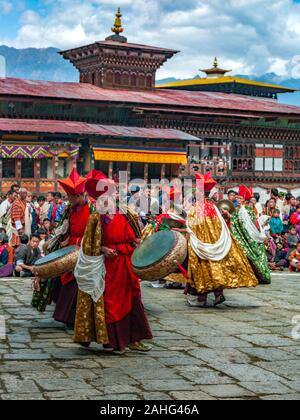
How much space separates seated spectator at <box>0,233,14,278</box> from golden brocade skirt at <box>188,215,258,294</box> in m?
3.86

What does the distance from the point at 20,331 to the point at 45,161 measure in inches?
702

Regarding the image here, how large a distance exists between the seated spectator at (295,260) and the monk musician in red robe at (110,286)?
8.30 meters

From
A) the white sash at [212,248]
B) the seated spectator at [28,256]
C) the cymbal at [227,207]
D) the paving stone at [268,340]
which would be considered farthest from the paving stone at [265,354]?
the seated spectator at [28,256]

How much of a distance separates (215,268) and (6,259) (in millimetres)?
4275

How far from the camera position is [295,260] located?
50.1ft

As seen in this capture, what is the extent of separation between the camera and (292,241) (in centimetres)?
1580

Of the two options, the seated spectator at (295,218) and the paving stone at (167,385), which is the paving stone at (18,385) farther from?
the seated spectator at (295,218)

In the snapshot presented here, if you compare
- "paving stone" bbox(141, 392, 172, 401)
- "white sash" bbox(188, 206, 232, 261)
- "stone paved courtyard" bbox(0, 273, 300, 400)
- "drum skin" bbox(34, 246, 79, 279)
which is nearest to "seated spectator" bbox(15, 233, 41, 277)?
"stone paved courtyard" bbox(0, 273, 300, 400)

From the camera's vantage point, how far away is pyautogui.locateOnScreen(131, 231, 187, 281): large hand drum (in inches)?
280

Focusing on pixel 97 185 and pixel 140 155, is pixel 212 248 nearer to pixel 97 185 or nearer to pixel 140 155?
pixel 97 185

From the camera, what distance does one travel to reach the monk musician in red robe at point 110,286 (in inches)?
278

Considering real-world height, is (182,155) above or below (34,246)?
above
